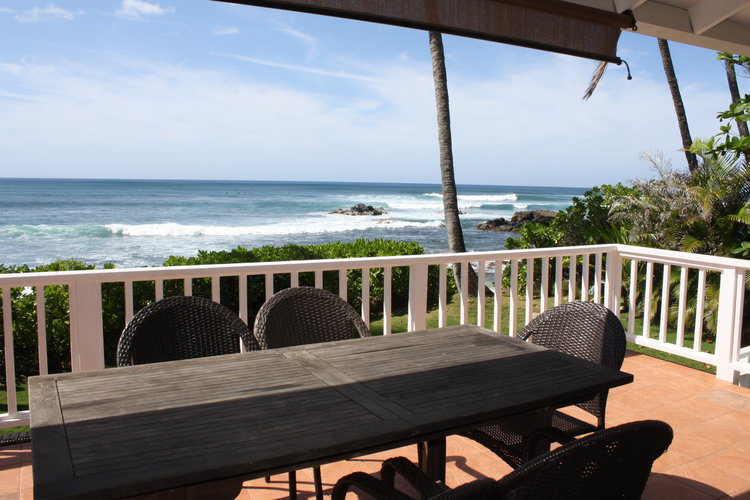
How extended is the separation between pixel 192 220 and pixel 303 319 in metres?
29.0

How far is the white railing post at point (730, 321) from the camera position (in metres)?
3.83

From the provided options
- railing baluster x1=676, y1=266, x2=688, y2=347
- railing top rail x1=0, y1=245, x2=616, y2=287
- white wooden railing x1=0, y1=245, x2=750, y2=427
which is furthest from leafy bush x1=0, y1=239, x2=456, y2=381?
railing baluster x1=676, y1=266, x2=688, y2=347

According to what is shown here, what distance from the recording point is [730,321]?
3.88 meters

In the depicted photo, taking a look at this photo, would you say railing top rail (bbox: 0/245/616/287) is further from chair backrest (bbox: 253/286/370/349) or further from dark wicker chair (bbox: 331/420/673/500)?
dark wicker chair (bbox: 331/420/673/500)

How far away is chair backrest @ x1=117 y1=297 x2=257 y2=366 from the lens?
2291 millimetres

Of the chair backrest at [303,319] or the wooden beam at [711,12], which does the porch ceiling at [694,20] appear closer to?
the wooden beam at [711,12]

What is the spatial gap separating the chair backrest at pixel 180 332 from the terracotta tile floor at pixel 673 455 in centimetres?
65

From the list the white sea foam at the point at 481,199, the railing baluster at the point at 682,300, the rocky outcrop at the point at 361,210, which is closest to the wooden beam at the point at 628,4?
the railing baluster at the point at 682,300

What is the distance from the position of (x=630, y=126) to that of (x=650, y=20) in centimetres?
2368

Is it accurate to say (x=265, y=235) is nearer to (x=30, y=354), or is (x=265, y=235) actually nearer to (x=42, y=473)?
(x=30, y=354)

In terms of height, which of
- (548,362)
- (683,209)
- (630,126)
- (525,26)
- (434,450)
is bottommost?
(434,450)

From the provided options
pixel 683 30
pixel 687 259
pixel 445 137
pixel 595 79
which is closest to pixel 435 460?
pixel 683 30

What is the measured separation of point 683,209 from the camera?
6.64m

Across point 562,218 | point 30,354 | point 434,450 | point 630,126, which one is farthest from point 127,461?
point 630,126
